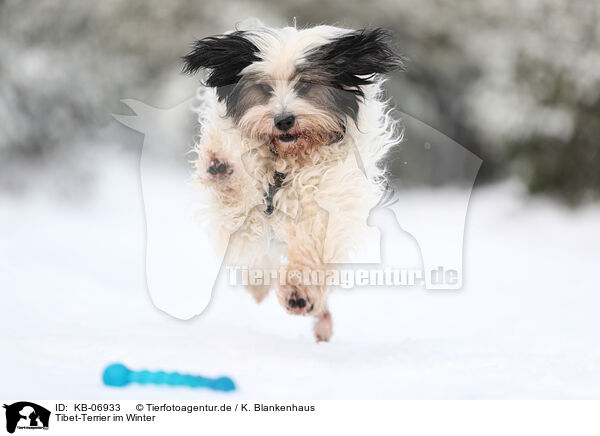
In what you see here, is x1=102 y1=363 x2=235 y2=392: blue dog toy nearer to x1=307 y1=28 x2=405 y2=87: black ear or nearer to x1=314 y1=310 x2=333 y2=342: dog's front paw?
x1=314 y1=310 x2=333 y2=342: dog's front paw

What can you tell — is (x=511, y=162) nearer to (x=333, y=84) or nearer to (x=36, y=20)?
(x=333, y=84)

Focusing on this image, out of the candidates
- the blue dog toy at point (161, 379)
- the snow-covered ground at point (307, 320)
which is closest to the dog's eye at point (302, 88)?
the snow-covered ground at point (307, 320)

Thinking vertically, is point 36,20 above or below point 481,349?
above

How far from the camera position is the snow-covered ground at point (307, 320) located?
1617 mm

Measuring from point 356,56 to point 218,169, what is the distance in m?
0.48

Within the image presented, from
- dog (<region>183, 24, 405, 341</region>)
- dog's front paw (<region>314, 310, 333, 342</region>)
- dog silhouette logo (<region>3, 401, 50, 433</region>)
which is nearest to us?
dog silhouette logo (<region>3, 401, 50, 433</region>)

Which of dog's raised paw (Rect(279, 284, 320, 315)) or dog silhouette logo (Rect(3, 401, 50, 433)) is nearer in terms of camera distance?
dog silhouette logo (Rect(3, 401, 50, 433))

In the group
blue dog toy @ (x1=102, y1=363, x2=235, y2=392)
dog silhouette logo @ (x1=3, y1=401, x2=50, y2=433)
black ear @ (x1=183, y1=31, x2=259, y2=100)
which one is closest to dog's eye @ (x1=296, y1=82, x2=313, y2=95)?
black ear @ (x1=183, y1=31, x2=259, y2=100)

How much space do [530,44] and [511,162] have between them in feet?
1.25

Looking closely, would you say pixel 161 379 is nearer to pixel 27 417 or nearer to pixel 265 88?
pixel 27 417

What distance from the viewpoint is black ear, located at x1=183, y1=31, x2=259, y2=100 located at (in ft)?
5.34

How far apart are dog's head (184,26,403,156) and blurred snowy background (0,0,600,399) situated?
0.11m

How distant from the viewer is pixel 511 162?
6.08ft

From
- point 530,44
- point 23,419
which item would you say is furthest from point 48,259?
point 530,44
